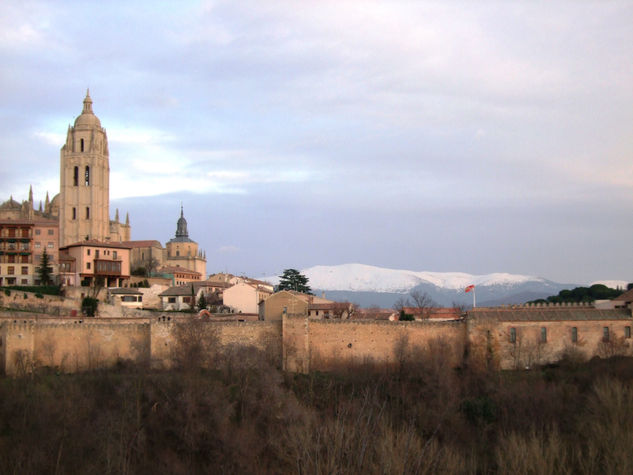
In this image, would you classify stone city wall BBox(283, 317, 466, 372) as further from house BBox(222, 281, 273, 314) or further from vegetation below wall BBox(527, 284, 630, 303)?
vegetation below wall BBox(527, 284, 630, 303)

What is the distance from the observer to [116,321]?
44.3 meters

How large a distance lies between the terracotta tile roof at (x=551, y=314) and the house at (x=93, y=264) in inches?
1220

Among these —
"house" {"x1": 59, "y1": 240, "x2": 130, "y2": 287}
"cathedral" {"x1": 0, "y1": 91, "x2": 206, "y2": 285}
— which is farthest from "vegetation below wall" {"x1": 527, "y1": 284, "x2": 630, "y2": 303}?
"cathedral" {"x1": 0, "y1": 91, "x2": 206, "y2": 285}

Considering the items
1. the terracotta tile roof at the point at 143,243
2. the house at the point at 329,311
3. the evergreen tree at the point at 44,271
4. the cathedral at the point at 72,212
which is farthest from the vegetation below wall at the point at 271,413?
the terracotta tile roof at the point at 143,243

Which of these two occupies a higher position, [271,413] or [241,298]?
[241,298]

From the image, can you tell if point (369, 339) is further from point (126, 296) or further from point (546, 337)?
point (126, 296)

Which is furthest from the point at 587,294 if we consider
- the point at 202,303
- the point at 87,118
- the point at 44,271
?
the point at 87,118

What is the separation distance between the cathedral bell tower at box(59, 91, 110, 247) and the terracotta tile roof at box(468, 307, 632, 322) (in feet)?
142

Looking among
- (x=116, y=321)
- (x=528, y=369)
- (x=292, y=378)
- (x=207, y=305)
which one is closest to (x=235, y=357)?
A: (x=292, y=378)

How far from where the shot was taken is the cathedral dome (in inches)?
3127

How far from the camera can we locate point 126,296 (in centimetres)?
6025

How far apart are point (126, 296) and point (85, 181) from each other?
22.3 meters

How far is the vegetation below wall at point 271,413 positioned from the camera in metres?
29.9

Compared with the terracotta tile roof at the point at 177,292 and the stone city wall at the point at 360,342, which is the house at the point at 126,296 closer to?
the terracotta tile roof at the point at 177,292
